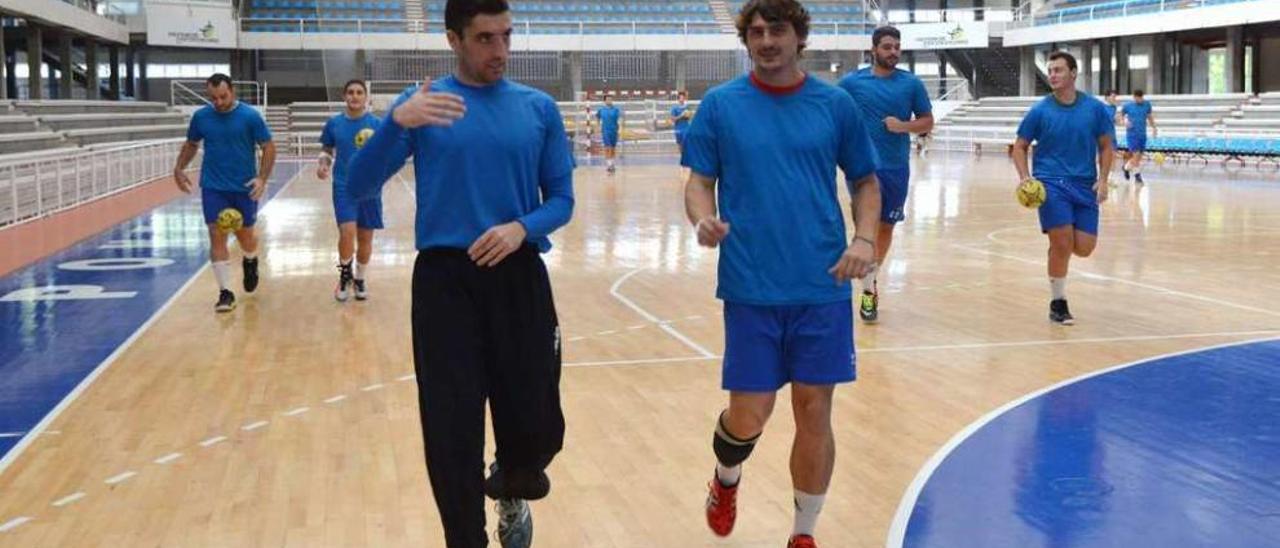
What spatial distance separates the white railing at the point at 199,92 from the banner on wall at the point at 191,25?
1.81 m

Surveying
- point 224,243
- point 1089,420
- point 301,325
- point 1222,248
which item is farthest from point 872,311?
point 1222,248

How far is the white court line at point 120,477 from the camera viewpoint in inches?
226

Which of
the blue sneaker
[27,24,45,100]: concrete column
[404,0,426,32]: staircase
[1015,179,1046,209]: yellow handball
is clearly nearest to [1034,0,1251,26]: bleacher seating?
[404,0,426,32]: staircase

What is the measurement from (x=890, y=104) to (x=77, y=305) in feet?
22.1

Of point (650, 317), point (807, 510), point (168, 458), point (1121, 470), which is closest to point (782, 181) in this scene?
point (807, 510)

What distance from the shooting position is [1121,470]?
5.68 meters

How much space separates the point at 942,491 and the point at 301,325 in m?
6.02

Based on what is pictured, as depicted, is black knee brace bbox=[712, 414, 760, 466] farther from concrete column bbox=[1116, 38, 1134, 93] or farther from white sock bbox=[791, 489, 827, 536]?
concrete column bbox=[1116, 38, 1134, 93]

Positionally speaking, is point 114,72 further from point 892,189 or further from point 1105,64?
point 892,189

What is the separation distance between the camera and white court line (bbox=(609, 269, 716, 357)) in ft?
29.4

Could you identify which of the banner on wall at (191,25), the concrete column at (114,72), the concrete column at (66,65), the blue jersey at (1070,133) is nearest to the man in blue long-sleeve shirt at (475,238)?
the blue jersey at (1070,133)

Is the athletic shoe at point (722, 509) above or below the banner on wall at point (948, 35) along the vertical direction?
below

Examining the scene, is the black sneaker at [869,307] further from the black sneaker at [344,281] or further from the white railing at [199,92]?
the white railing at [199,92]

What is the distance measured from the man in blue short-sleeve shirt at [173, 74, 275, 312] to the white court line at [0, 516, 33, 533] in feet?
18.1
